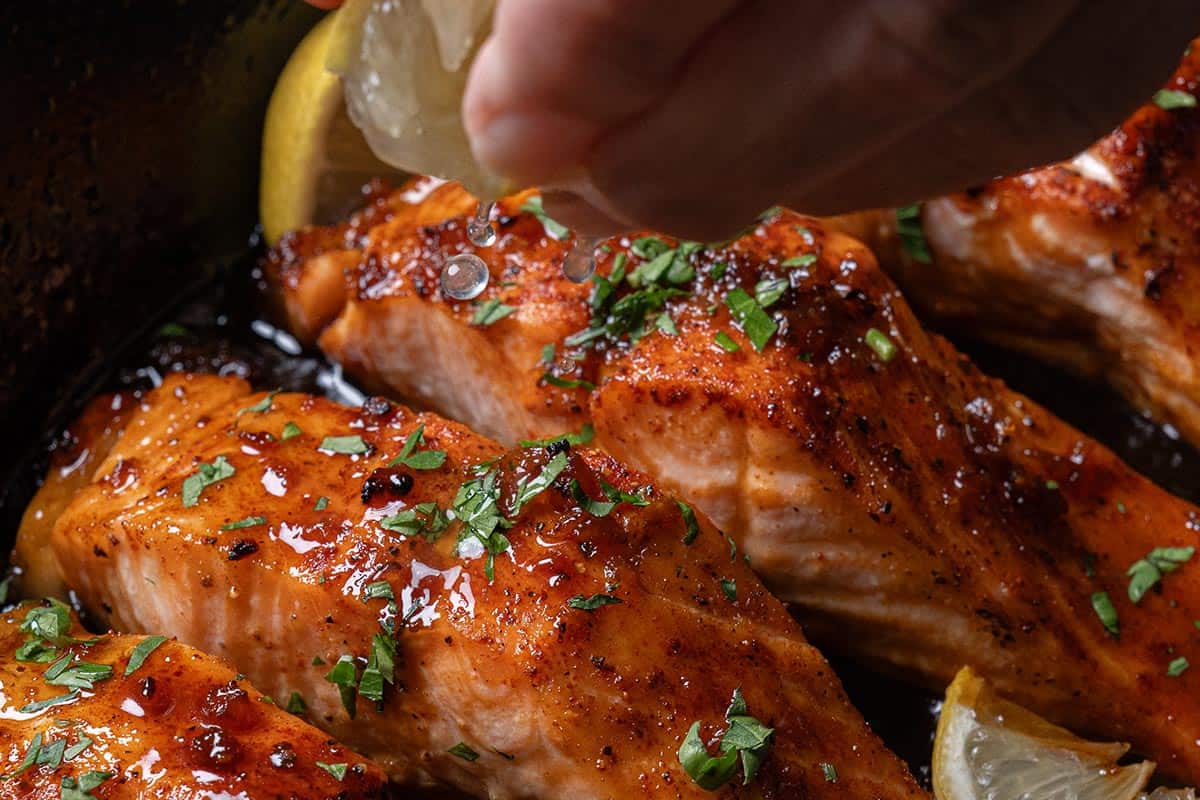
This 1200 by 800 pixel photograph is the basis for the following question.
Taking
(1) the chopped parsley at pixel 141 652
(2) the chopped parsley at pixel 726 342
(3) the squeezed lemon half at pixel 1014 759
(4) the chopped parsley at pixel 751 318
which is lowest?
(3) the squeezed lemon half at pixel 1014 759

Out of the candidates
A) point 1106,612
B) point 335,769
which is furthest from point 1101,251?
point 335,769


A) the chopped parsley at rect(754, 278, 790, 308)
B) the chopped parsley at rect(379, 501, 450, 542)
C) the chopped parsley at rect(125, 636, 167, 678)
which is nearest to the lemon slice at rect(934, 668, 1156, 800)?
the chopped parsley at rect(754, 278, 790, 308)

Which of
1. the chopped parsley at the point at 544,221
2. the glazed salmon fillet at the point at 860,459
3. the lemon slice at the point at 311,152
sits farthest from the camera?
the lemon slice at the point at 311,152

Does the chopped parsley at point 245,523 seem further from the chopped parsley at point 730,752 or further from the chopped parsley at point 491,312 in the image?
the chopped parsley at point 730,752

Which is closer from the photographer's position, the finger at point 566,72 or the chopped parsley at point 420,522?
the finger at point 566,72

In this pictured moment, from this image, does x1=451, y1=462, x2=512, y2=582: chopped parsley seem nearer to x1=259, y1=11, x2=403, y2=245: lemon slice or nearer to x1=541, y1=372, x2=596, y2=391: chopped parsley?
x1=541, y1=372, x2=596, y2=391: chopped parsley

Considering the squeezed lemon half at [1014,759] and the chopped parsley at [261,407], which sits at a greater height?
the chopped parsley at [261,407]

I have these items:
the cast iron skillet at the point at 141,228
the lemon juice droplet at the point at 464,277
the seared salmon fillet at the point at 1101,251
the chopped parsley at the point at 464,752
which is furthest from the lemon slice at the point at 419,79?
the seared salmon fillet at the point at 1101,251
